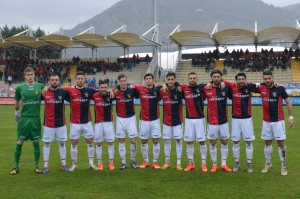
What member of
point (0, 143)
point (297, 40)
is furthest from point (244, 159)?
point (297, 40)

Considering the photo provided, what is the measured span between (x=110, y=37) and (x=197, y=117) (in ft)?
101

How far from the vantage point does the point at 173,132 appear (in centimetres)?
916

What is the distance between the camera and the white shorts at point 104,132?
9.12 m

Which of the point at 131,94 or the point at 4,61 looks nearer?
the point at 131,94

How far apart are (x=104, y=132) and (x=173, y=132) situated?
1608mm

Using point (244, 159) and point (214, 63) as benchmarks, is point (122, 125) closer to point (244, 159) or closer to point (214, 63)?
point (244, 159)

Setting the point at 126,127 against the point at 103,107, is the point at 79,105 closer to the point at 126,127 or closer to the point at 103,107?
the point at 103,107

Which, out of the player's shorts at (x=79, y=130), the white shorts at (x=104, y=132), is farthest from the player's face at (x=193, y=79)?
the player's shorts at (x=79, y=130)

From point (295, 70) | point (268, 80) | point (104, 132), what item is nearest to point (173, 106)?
point (104, 132)

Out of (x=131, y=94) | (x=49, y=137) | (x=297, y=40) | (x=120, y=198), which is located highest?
(x=297, y=40)

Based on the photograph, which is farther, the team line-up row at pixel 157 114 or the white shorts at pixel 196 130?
the white shorts at pixel 196 130

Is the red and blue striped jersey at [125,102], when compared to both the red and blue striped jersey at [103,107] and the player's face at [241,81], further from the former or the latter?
the player's face at [241,81]

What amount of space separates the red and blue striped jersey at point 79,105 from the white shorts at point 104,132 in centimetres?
30

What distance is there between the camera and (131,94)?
363 inches
